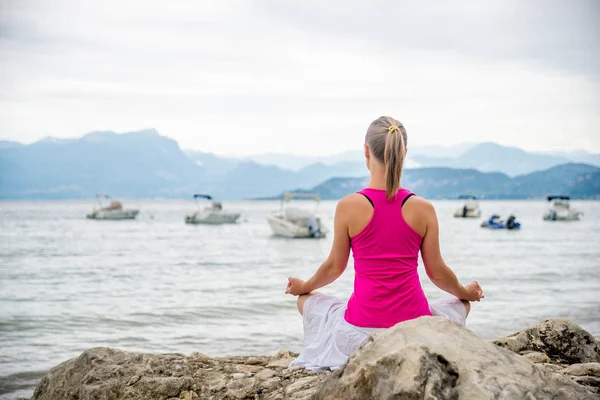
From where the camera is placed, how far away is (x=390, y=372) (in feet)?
9.29

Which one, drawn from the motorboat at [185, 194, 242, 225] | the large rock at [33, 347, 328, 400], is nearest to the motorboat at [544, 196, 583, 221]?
the motorboat at [185, 194, 242, 225]

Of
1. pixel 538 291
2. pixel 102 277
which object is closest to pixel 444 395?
pixel 538 291

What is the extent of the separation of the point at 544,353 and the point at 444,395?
11.2 ft

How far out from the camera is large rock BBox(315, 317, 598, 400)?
2781mm

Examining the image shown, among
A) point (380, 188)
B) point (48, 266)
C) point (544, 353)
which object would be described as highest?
point (380, 188)

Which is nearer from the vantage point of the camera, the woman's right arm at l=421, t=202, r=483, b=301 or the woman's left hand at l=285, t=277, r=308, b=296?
the woman's right arm at l=421, t=202, r=483, b=301

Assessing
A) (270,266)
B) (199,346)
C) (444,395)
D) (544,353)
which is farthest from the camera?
(270,266)

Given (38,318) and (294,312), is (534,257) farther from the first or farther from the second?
(38,318)

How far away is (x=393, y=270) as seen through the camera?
3.77 m

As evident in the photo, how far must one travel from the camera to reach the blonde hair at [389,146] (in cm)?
360

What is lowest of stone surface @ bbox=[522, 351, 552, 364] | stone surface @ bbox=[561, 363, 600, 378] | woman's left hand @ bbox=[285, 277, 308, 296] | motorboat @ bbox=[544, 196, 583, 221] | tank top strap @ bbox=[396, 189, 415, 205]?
motorboat @ bbox=[544, 196, 583, 221]

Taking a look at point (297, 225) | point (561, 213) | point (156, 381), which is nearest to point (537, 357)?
point (156, 381)

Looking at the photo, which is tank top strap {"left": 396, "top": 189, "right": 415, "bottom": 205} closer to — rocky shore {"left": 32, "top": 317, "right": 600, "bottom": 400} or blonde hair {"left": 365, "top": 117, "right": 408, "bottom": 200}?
blonde hair {"left": 365, "top": 117, "right": 408, "bottom": 200}

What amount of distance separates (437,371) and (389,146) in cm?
137
